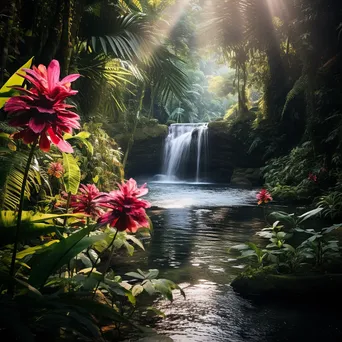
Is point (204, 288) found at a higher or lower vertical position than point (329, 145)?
lower

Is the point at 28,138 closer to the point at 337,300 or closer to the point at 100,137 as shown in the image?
the point at 337,300

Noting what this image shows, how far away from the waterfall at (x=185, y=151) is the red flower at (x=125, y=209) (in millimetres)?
18835

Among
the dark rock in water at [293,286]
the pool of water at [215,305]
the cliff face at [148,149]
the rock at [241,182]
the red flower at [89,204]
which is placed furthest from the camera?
the cliff face at [148,149]

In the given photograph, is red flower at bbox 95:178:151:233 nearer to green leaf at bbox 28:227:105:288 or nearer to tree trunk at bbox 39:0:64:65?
green leaf at bbox 28:227:105:288

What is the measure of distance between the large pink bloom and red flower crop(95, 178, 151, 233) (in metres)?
0.37

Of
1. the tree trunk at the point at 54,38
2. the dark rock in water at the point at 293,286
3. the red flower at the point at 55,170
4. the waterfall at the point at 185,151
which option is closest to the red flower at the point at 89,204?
the red flower at the point at 55,170

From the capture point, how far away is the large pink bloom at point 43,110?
1427 millimetres

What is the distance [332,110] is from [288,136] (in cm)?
686

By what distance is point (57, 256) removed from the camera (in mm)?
1569

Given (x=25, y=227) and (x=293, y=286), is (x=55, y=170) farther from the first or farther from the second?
(x=293, y=286)

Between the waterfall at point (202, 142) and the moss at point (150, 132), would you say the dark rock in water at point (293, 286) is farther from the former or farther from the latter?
the moss at point (150, 132)

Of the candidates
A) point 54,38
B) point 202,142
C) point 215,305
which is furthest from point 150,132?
point 215,305

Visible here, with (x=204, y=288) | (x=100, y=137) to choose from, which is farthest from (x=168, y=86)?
(x=204, y=288)

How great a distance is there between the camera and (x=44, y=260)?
1.56 metres
